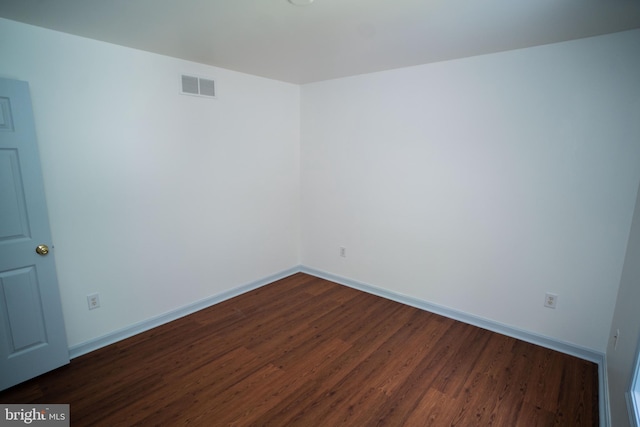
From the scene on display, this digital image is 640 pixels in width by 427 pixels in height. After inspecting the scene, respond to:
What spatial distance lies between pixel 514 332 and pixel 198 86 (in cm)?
372

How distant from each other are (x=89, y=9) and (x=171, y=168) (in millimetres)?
1339

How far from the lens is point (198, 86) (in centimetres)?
301

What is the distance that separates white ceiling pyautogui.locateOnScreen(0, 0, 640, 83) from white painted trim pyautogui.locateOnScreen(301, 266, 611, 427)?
7.76 ft

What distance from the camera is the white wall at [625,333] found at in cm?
160

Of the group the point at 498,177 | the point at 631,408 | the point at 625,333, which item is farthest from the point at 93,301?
the point at 625,333

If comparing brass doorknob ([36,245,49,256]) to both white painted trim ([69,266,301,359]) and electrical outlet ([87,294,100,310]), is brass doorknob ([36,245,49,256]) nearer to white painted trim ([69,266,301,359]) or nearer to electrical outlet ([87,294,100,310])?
electrical outlet ([87,294,100,310])

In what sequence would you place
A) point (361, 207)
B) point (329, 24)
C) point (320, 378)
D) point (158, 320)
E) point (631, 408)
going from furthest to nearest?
point (361, 207), point (158, 320), point (320, 378), point (329, 24), point (631, 408)

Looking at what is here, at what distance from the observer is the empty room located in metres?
2.02

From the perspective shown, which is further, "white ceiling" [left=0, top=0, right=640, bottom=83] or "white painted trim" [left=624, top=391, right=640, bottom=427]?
"white ceiling" [left=0, top=0, right=640, bottom=83]

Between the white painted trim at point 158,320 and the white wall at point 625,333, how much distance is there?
10.6ft

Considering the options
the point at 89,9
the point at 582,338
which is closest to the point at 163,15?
the point at 89,9

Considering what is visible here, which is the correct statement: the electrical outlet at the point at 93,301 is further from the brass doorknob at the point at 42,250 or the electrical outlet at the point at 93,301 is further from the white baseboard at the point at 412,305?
the brass doorknob at the point at 42,250

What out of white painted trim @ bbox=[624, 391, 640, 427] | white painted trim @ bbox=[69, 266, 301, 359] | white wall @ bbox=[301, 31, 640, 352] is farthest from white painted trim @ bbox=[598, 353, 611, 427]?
white painted trim @ bbox=[69, 266, 301, 359]

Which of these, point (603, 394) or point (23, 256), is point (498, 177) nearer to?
point (603, 394)
